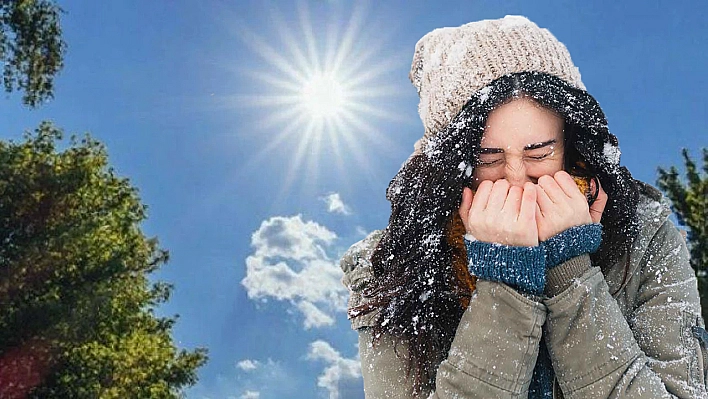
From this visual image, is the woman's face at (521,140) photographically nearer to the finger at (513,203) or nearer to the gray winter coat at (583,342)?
the finger at (513,203)

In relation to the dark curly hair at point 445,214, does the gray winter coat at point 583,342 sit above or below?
below

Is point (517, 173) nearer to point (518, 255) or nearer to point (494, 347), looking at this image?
point (518, 255)

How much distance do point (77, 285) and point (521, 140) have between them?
2075 cm

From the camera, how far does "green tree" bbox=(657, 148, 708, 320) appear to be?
51.9 feet

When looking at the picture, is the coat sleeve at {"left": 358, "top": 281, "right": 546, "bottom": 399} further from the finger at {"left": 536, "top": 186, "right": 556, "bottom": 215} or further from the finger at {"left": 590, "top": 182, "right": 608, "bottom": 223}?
the finger at {"left": 590, "top": 182, "right": 608, "bottom": 223}

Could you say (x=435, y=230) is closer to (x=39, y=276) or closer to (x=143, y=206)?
(x=39, y=276)

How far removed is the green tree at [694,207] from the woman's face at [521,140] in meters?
14.3

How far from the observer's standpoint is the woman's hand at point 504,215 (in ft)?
8.86

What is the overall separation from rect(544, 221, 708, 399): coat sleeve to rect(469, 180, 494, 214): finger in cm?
40

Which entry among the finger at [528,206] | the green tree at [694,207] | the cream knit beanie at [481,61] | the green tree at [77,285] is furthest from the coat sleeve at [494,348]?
the green tree at [77,285]

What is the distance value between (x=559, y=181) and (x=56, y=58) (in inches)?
774

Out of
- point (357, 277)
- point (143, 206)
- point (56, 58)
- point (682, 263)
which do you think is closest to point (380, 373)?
point (357, 277)

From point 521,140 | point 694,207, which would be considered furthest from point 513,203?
point 694,207

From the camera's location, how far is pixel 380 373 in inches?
122
